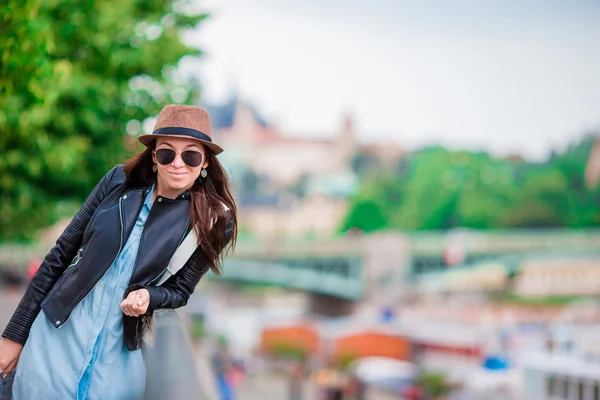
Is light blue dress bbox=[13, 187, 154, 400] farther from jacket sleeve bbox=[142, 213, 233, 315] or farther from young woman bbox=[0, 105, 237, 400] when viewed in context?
jacket sleeve bbox=[142, 213, 233, 315]

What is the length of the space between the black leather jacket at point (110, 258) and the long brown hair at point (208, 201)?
27 mm

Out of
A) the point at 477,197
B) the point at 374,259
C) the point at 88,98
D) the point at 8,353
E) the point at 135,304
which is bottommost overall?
the point at 374,259

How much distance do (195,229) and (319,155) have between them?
109 m

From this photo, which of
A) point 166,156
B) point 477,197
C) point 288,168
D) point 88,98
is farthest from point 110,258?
point 288,168

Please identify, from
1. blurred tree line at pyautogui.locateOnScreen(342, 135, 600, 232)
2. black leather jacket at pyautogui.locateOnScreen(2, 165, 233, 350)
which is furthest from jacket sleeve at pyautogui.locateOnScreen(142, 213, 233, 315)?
blurred tree line at pyautogui.locateOnScreen(342, 135, 600, 232)

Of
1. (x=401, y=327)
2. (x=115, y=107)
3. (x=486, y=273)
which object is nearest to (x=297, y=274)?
(x=401, y=327)

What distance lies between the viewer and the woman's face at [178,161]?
93.8 inches

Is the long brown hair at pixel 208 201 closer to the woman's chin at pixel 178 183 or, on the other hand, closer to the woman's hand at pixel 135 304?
the woman's chin at pixel 178 183

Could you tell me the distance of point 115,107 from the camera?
1129 cm

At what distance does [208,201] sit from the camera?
2.45 metres

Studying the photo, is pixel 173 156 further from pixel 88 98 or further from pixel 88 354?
pixel 88 98

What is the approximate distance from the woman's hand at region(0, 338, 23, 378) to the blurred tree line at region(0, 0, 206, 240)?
Result: 5.53m

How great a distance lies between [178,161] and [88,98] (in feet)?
27.9

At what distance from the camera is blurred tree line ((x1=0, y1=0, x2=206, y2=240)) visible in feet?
31.2
